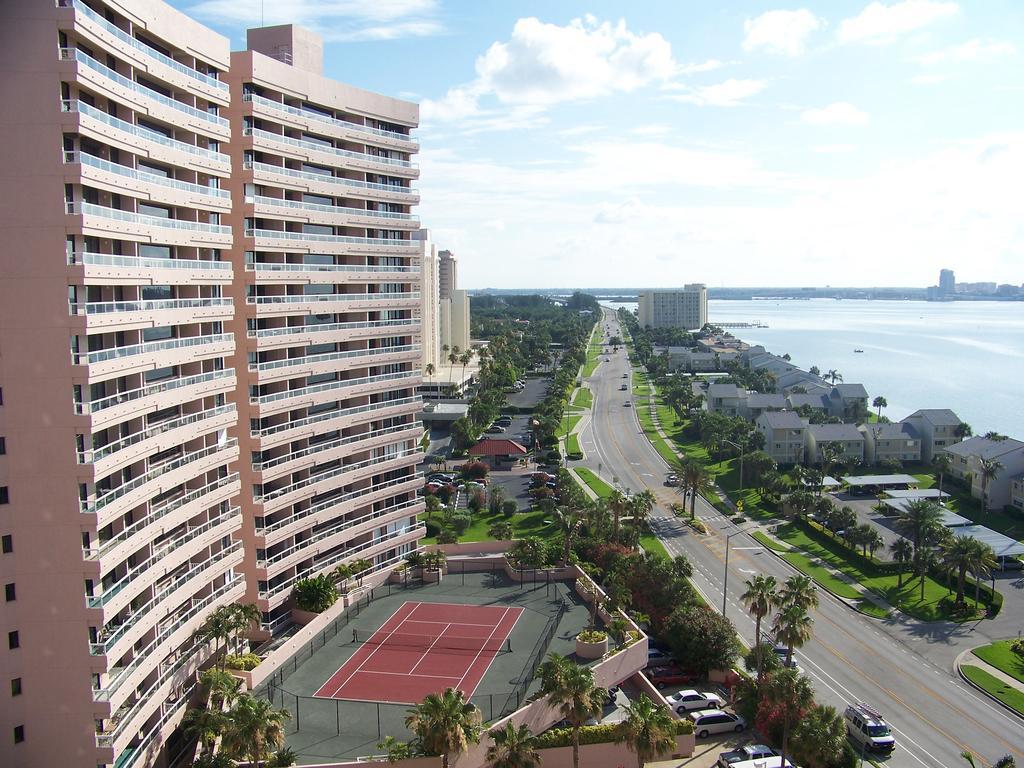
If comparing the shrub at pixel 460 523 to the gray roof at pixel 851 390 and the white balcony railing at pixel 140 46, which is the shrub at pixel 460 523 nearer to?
the white balcony railing at pixel 140 46

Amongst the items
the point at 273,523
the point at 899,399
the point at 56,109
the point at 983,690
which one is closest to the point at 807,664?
the point at 983,690

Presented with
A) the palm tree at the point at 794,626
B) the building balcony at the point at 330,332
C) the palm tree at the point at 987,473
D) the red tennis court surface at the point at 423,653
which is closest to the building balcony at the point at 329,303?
the building balcony at the point at 330,332

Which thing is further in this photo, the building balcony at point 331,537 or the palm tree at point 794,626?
the building balcony at point 331,537

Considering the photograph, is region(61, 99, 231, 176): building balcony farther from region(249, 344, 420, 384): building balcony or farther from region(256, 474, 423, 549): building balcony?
region(256, 474, 423, 549): building balcony

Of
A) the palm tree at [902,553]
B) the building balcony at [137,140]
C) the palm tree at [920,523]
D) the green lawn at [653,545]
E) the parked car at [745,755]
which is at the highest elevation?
the building balcony at [137,140]

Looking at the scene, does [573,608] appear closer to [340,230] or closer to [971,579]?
[340,230]

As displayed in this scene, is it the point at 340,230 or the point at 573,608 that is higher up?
the point at 340,230

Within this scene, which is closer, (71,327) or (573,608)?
(71,327)
